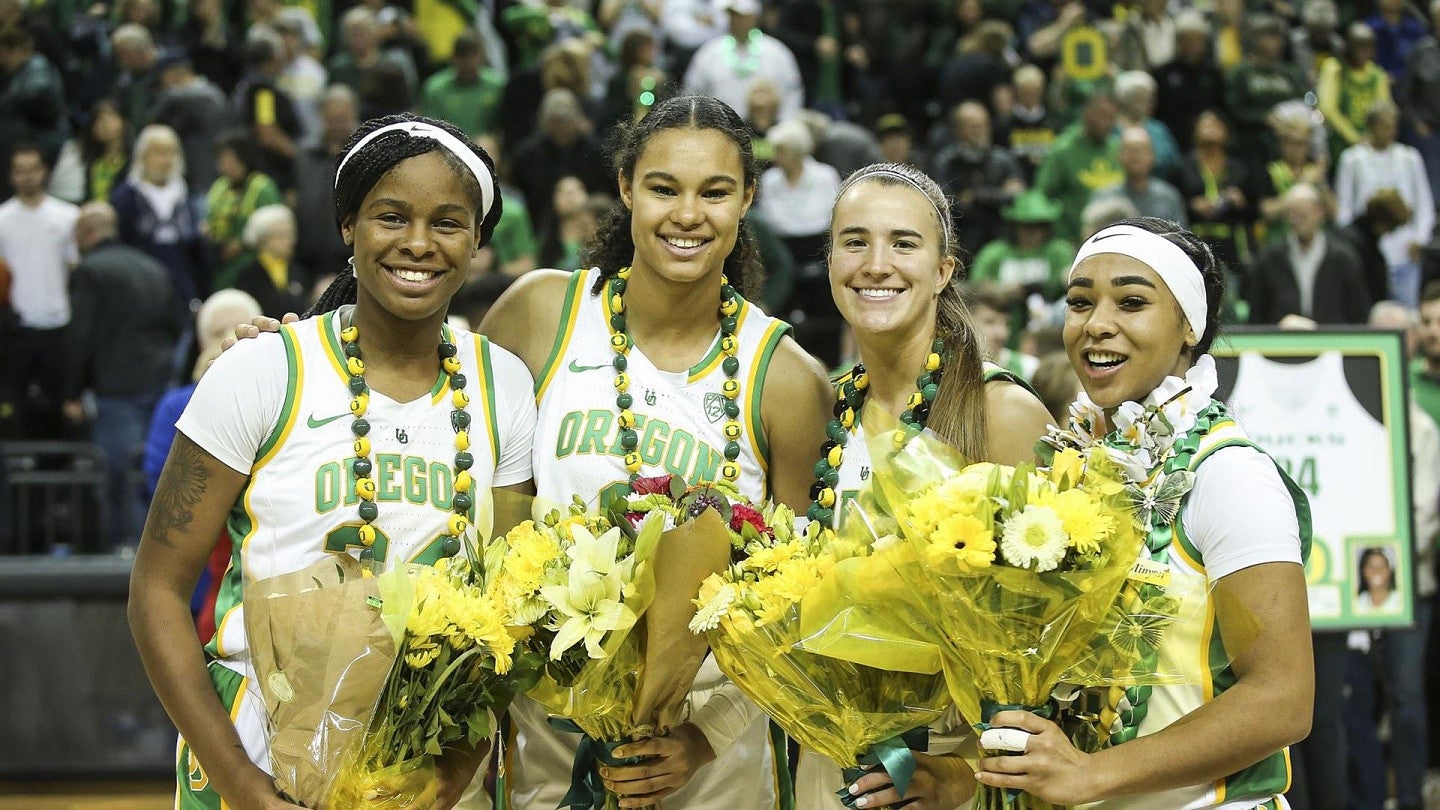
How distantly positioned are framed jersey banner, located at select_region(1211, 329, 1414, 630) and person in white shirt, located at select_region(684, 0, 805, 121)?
211 inches

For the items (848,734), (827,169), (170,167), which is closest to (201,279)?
(170,167)

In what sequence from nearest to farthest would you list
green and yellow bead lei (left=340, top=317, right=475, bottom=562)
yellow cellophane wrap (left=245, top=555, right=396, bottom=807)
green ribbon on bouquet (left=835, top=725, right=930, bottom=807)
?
yellow cellophane wrap (left=245, top=555, right=396, bottom=807) → green ribbon on bouquet (left=835, top=725, right=930, bottom=807) → green and yellow bead lei (left=340, top=317, right=475, bottom=562)

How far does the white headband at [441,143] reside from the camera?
10.3 feet

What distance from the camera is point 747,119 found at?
389 inches

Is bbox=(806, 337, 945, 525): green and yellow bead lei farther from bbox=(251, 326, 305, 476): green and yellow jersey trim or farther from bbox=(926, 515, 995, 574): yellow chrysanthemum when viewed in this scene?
bbox=(251, 326, 305, 476): green and yellow jersey trim

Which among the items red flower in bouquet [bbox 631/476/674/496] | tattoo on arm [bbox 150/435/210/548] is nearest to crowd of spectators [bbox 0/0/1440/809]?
tattoo on arm [bbox 150/435/210/548]

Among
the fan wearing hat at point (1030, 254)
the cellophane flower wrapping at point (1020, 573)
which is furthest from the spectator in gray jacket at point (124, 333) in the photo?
the cellophane flower wrapping at point (1020, 573)

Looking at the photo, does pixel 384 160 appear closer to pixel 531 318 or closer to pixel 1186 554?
pixel 531 318

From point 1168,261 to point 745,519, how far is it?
2.69ft

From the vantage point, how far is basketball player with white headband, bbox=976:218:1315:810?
8.61 feet

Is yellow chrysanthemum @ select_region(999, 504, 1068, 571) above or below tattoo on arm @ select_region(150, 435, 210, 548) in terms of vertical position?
below

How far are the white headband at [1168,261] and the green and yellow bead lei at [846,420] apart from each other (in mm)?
514

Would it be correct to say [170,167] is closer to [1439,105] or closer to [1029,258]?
[1029,258]

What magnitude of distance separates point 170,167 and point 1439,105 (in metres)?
8.37
